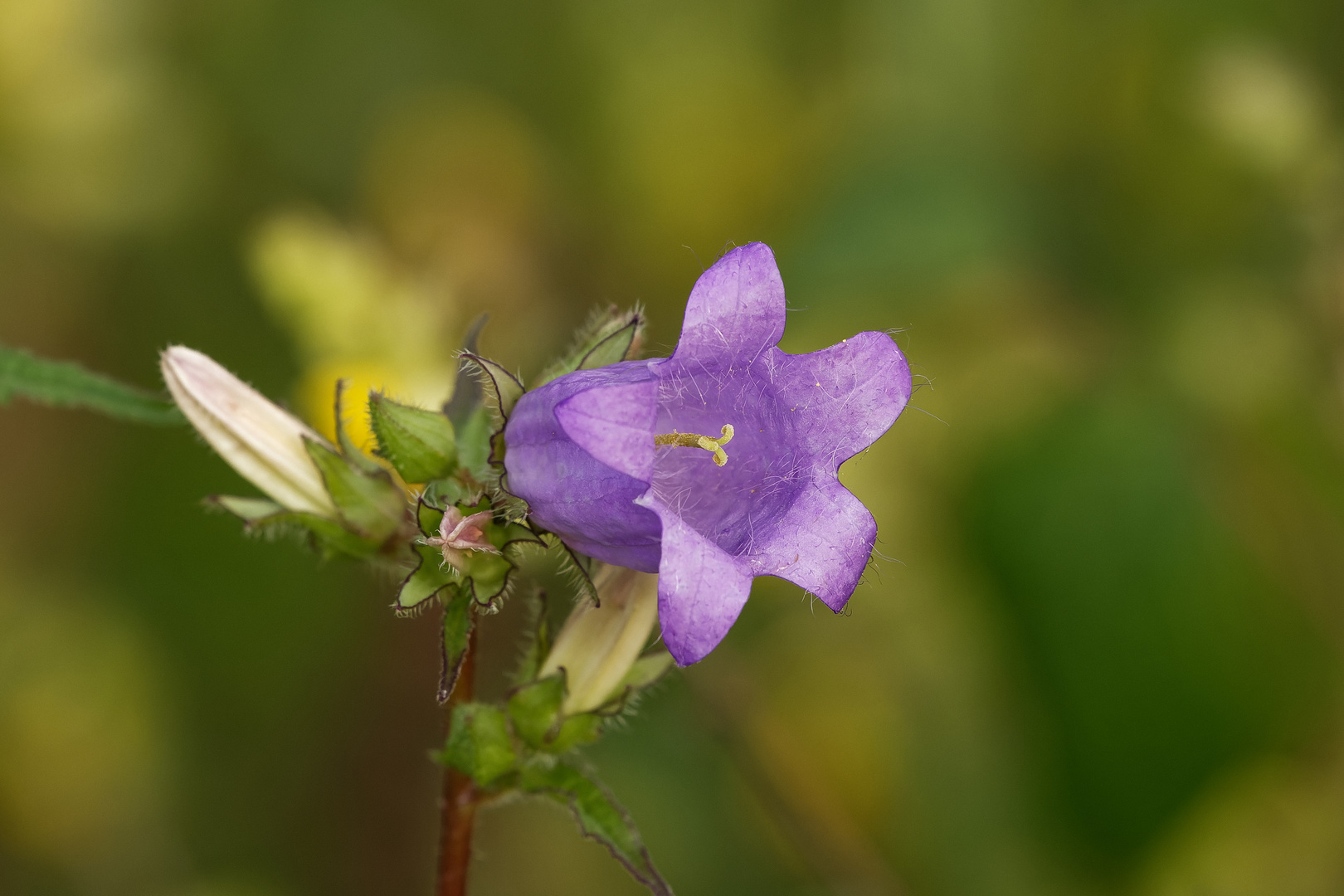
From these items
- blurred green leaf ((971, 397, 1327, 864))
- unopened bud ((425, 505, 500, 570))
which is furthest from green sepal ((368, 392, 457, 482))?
blurred green leaf ((971, 397, 1327, 864))

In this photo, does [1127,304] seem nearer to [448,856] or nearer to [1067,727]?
[1067,727]

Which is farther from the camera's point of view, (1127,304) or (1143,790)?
(1127,304)

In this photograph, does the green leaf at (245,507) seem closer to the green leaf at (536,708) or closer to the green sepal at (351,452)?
the green sepal at (351,452)

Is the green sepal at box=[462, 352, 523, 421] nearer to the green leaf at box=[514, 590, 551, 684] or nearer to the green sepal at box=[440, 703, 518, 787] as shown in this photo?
the green leaf at box=[514, 590, 551, 684]

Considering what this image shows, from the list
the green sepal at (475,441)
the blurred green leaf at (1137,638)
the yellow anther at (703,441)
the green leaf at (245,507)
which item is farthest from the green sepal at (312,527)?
the blurred green leaf at (1137,638)

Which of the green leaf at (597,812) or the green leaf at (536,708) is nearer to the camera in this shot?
the green leaf at (597,812)

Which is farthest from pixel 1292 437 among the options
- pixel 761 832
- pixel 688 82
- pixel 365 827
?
pixel 365 827

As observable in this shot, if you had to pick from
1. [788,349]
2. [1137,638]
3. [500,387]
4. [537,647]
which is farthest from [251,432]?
[788,349]
